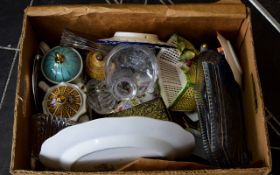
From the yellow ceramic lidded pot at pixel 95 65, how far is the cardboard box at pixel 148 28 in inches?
2.6

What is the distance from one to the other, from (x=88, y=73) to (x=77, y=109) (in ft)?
0.29

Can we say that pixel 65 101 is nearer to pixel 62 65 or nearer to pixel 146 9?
pixel 62 65

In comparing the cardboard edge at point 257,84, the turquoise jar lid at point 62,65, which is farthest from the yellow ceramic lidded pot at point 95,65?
the cardboard edge at point 257,84

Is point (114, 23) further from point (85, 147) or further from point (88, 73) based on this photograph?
point (85, 147)

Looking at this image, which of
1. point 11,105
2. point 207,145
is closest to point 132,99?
point 207,145

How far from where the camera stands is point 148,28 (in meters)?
0.94

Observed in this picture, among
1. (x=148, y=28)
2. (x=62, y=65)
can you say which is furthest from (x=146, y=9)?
(x=62, y=65)

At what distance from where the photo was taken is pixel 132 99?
89cm

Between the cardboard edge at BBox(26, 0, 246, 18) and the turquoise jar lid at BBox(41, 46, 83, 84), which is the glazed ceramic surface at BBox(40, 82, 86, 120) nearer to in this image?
the turquoise jar lid at BBox(41, 46, 83, 84)

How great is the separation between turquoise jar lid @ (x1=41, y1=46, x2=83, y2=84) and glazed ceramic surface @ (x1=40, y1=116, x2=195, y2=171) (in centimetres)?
17

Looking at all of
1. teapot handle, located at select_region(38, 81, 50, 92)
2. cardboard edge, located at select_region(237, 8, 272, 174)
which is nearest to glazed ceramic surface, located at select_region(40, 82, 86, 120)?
teapot handle, located at select_region(38, 81, 50, 92)

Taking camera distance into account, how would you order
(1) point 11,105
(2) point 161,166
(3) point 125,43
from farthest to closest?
(1) point 11,105 → (3) point 125,43 → (2) point 161,166

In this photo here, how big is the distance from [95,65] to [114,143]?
0.68 ft

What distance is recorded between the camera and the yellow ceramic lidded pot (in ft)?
3.01
